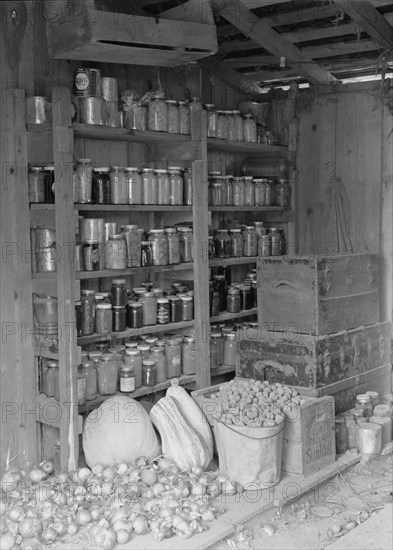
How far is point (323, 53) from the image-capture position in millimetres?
4570

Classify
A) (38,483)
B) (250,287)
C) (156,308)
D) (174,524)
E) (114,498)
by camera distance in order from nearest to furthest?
(174,524)
(114,498)
(38,483)
(156,308)
(250,287)

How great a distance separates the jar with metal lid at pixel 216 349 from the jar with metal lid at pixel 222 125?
1147mm

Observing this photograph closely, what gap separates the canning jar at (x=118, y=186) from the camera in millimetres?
3697

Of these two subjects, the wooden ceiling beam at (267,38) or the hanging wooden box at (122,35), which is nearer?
the hanging wooden box at (122,35)

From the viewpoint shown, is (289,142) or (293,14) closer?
(293,14)

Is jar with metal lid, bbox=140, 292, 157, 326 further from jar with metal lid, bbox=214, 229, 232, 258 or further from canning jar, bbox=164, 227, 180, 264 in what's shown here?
jar with metal lid, bbox=214, 229, 232, 258

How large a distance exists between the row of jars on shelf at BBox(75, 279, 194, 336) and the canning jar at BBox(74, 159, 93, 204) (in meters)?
0.46

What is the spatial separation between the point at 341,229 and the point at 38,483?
2433mm

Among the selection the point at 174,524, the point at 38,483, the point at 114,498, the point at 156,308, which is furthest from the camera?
the point at 156,308

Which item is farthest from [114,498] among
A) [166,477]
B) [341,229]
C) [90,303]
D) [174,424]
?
[341,229]

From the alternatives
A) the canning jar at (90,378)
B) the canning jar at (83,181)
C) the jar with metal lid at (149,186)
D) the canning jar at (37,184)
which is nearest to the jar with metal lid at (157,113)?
the jar with metal lid at (149,186)

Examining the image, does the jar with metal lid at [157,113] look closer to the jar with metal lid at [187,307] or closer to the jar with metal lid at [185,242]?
the jar with metal lid at [185,242]

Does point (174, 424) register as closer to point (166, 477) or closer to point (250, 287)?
point (166, 477)

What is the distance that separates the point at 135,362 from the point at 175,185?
0.96 metres
